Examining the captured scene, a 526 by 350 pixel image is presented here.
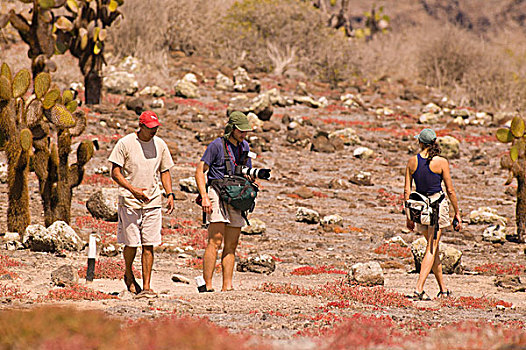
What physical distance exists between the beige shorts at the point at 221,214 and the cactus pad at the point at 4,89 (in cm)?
458

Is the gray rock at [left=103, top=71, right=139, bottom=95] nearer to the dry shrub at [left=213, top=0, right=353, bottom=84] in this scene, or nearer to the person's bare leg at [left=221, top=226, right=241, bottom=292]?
the dry shrub at [left=213, top=0, right=353, bottom=84]

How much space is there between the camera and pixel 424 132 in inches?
302

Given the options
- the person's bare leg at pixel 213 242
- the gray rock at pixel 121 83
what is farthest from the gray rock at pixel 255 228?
the gray rock at pixel 121 83

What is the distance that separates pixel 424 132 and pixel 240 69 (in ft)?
86.3

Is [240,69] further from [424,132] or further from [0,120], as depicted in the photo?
[424,132]

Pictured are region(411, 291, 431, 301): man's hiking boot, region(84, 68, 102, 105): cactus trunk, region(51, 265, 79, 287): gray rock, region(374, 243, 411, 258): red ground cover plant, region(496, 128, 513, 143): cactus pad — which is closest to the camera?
region(51, 265, 79, 287): gray rock

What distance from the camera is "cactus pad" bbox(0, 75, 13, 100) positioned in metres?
10.1

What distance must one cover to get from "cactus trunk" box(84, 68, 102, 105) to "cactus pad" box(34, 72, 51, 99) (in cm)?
1323

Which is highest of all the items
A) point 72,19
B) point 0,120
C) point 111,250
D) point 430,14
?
point 430,14

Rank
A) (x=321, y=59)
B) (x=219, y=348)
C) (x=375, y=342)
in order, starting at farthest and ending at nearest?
(x=321, y=59)
(x=375, y=342)
(x=219, y=348)

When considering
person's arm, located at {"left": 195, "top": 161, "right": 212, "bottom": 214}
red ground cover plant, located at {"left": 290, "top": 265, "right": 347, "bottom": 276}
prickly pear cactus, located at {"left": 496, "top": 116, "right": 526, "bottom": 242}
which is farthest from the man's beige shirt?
prickly pear cactus, located at {"left": 496, "top": 116, "right": 526, "bottom": 242}

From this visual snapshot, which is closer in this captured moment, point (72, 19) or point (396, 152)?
point (72, 19)

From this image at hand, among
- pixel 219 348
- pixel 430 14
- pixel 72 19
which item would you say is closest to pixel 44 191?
pixel 219 348

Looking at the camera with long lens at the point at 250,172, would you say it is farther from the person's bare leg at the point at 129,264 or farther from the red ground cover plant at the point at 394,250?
the red ground cover plant at the point at 394,250
